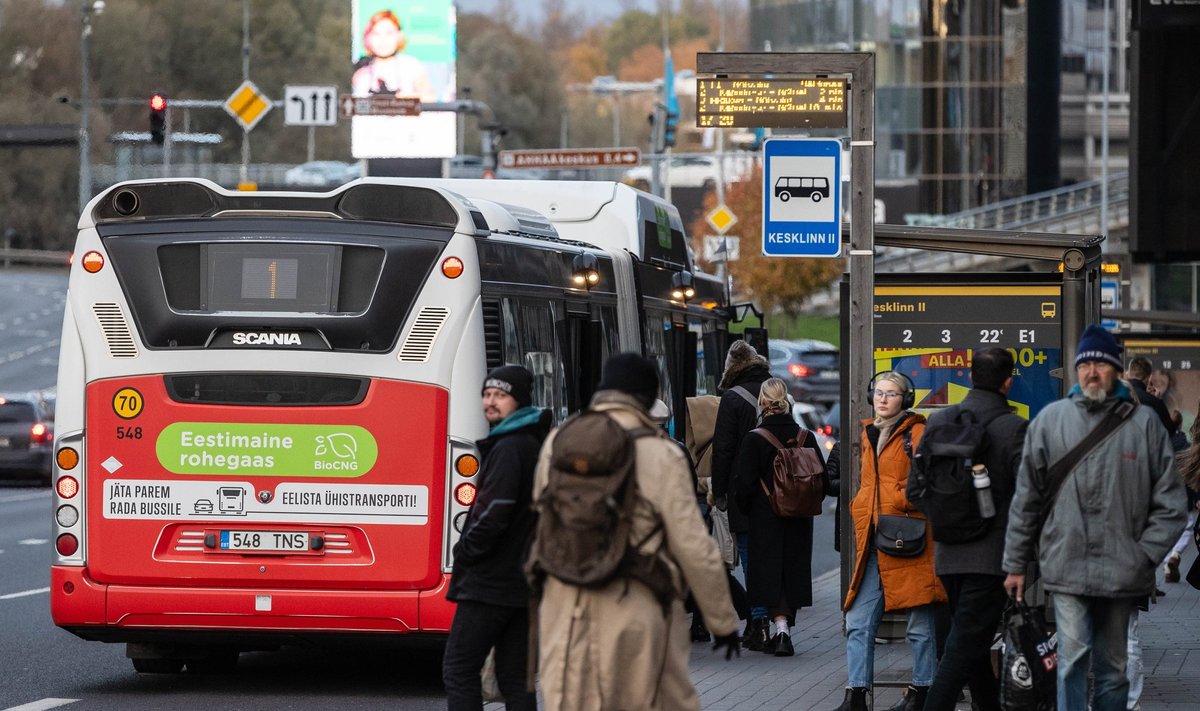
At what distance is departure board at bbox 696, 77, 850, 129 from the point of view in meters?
10.2

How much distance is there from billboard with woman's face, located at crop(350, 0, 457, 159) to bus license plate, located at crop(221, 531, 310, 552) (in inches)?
2055

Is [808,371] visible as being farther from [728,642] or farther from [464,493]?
[728,642]

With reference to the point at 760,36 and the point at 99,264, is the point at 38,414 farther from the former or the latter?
the point at 760,36

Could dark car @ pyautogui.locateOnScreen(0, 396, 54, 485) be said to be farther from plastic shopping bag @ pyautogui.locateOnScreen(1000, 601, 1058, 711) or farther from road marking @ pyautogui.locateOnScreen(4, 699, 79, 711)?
plastic shopping bag @ pyautogui.locateOnScreen(1000, 601, 1058, 711)

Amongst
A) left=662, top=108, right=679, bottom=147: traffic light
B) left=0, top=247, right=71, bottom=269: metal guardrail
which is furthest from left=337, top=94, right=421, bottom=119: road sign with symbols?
left=0, top=247, right=71, bottom=269: metal guardrail

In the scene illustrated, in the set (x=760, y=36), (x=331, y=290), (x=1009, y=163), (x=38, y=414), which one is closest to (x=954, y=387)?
(x=331, y=290)

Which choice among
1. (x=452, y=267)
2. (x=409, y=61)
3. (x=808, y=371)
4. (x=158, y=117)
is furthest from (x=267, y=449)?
(x=409, y=61)

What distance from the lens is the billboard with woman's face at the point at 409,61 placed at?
2447 inches

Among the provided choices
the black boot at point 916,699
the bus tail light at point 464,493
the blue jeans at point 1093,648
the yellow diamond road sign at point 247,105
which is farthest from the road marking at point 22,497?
the blue jeans at point 1093,648

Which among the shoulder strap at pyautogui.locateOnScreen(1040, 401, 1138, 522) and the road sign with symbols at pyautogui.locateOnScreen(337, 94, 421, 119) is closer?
the shoulder strap at pyautogui.locateOnScreen(1040, 401, 1138, 522)

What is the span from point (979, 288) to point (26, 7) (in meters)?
95.4

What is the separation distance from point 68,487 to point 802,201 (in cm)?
411

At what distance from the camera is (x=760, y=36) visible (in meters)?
88.7

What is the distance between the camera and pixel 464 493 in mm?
10211
